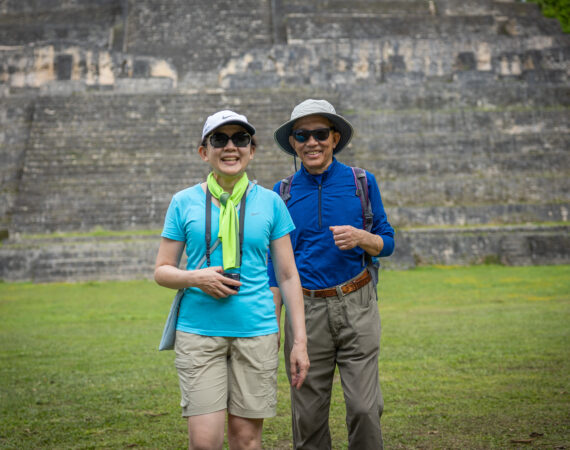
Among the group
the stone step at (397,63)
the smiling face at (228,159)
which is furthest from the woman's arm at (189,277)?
the stone step at (397,63)

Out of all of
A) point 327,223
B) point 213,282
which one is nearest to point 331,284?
point 327,223

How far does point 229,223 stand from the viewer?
2.97 metres

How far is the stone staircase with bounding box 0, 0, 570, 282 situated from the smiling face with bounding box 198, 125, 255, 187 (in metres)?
12.0

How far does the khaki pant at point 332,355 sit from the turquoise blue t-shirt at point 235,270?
45 centimetres

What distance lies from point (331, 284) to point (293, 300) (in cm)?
39

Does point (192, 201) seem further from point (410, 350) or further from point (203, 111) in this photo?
point (203, 111)

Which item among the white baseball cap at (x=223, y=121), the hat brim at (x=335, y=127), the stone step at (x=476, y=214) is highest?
the stone step at (x=476, y=214)

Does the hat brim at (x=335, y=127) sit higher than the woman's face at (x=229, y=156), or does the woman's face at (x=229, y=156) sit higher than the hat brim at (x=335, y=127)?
the hat brim at (x=335, y=127)

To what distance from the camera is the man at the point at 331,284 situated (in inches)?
131

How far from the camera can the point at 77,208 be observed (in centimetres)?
1703

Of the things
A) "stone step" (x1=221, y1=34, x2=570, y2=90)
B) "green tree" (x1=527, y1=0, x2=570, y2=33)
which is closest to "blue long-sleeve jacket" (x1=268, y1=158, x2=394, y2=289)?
"stone step" (x1=221, y1=34, x2=570, y2=90)

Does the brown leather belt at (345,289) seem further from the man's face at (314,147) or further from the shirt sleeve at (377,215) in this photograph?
the man's face at (314,147)

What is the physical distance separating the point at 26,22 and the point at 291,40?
1097cm

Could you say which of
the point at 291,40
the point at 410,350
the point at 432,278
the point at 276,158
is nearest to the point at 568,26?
the point at 291,40
